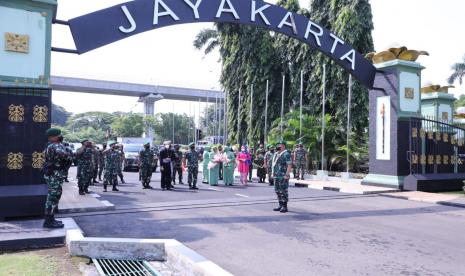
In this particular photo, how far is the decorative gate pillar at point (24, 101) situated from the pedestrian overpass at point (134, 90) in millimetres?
39242

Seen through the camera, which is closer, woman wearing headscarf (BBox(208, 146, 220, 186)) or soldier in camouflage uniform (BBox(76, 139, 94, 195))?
soldier in camouflage uniform (BBox(76, 139, 94, 195))

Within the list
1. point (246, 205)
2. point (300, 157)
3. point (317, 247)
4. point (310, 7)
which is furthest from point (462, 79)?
point (317, 247)

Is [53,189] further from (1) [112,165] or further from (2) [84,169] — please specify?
(1) [112,165]

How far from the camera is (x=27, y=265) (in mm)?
5336

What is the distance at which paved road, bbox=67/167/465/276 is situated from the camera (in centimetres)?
546

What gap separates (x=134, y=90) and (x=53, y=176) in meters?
54.0

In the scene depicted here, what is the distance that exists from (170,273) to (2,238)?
2881 mm

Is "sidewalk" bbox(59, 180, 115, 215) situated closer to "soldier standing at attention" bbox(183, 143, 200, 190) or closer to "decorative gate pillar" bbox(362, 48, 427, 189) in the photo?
"soldier standing at attention" bbox(183, 143, 200, 190)

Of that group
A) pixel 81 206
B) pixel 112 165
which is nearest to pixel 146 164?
pixel 112 165

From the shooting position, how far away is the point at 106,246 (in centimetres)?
591

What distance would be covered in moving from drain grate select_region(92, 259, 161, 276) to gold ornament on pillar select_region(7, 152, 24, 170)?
358cm

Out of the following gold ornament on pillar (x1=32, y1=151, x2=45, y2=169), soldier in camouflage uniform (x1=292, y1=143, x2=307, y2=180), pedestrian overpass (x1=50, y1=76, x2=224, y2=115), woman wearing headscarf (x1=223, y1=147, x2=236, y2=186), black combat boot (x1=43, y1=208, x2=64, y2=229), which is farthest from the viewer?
pedestrian overpass (x1=50, y1=76, x2=224, y2=115)

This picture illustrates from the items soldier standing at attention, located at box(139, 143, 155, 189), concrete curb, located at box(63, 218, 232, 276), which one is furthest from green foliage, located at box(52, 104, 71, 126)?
concrete curb, located at box(63, 218, 232, 276)

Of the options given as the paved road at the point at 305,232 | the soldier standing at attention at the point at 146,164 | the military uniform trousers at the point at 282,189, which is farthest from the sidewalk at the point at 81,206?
the soldier standing at attention at the point at 146,164
